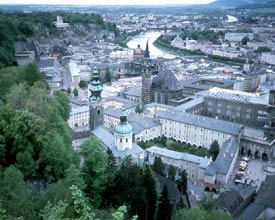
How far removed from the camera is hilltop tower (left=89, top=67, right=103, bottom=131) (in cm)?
3775

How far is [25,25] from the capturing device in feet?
241

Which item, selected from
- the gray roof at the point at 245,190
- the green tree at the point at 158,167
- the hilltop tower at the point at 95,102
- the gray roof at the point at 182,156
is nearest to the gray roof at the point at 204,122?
the gray roof at the point at 182,156

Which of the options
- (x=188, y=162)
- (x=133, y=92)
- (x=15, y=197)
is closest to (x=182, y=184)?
(x=188, y=162)

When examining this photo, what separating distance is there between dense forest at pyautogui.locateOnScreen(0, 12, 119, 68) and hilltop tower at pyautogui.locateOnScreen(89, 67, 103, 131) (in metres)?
10.4

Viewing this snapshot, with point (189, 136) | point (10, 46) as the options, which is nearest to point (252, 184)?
point (189, 136)

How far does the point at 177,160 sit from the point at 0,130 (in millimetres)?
17858

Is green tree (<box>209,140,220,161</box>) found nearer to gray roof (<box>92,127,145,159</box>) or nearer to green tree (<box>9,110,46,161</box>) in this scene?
gray roof (<box>92,127,145,159</box>)

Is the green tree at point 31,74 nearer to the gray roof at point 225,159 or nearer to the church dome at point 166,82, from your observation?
the gray roof at point 225,159

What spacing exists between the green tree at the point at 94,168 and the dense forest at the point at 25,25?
70.9ft

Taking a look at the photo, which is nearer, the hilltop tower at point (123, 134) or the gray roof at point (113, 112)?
the hilltop tower at point (123, 134)

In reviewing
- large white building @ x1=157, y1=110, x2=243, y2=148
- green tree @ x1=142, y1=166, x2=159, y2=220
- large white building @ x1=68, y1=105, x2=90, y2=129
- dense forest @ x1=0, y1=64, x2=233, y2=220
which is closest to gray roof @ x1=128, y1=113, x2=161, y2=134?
large white building @ x1=157, y1=110, x2=243, y2=148

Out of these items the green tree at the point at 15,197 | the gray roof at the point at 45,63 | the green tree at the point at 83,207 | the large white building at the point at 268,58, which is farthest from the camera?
the large white building at the point at 268,58

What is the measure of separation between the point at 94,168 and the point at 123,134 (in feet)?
34.4

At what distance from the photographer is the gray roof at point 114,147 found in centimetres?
3246
